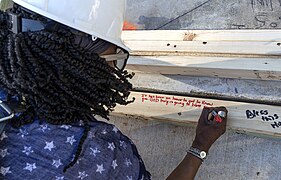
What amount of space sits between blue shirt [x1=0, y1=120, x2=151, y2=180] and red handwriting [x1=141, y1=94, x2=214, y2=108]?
614 millimetres

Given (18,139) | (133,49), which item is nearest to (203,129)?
(133,49)

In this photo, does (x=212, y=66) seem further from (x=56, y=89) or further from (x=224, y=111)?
(x=56, y=89)

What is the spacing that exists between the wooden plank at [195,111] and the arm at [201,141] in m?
0.08

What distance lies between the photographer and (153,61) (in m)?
2.27

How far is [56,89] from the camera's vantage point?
145cm

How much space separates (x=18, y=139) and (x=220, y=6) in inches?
63.4

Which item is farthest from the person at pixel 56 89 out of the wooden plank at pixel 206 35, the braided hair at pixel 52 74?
the wooden plank at pixel 206 35

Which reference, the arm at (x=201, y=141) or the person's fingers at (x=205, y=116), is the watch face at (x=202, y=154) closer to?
the arm at (x=201, y=141)

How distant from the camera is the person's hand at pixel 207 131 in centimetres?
194

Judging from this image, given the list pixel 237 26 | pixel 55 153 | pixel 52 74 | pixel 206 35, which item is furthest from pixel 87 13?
pixel 237 26

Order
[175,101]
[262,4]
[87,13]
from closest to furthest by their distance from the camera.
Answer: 1. [87,13]
2. [175,101]
3. [262,4]

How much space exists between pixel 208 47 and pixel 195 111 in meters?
0.32

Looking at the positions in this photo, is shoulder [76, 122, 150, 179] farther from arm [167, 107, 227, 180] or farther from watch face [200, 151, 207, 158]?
watch face [200, 151, 207, 158]

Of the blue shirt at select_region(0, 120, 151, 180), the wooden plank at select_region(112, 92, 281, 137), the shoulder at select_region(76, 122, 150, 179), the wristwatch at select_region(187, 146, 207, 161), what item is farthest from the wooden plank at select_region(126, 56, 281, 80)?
the blue shirt at select_region(0, 120, 151, 180)
